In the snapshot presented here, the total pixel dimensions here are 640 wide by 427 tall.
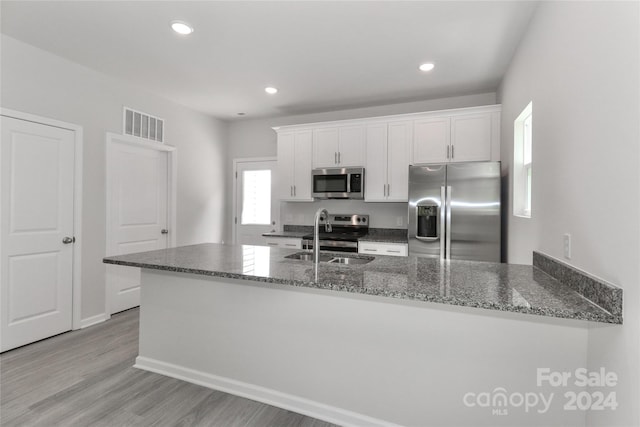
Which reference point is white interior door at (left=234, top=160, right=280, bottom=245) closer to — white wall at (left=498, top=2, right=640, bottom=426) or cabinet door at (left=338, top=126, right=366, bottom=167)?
cabinet door at (left=338, top=126, right=366, bottom=167)

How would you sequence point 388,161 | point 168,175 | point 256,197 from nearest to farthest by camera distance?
point 388,161 → point 168,175 → point 256,197

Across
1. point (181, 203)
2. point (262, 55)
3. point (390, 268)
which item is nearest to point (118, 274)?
point (181, 203)

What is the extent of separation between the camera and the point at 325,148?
14.3 feet

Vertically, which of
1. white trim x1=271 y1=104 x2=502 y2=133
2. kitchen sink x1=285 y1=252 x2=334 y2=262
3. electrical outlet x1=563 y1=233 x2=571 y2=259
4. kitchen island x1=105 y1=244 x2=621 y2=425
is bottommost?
kitchen island x1=105 y1=244 x2=621 y2=425

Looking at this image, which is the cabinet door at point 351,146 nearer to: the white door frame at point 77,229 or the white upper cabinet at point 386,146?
the white upper cabinet at point 386,146

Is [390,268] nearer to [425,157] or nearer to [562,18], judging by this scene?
[562,18]

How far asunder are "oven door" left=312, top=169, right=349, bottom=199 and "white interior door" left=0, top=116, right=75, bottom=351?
2628 millimetres

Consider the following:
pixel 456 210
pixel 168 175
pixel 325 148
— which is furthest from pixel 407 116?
pixel 168 175

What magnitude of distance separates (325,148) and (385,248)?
1.53 meters

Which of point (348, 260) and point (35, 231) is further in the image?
point (35, 231)

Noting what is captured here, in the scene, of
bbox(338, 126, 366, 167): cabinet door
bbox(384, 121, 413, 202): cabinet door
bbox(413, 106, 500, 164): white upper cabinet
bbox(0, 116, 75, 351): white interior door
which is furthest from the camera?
bbox(338, 126, 366, 167): cabinet door

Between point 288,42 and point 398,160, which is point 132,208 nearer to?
point 288,42

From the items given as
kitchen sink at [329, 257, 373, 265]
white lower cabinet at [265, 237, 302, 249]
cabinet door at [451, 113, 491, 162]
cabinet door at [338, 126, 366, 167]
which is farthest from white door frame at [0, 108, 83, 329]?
cabinet door at [451, 113, 491, 162]

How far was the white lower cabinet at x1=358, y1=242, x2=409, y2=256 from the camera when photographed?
3.70 meters
